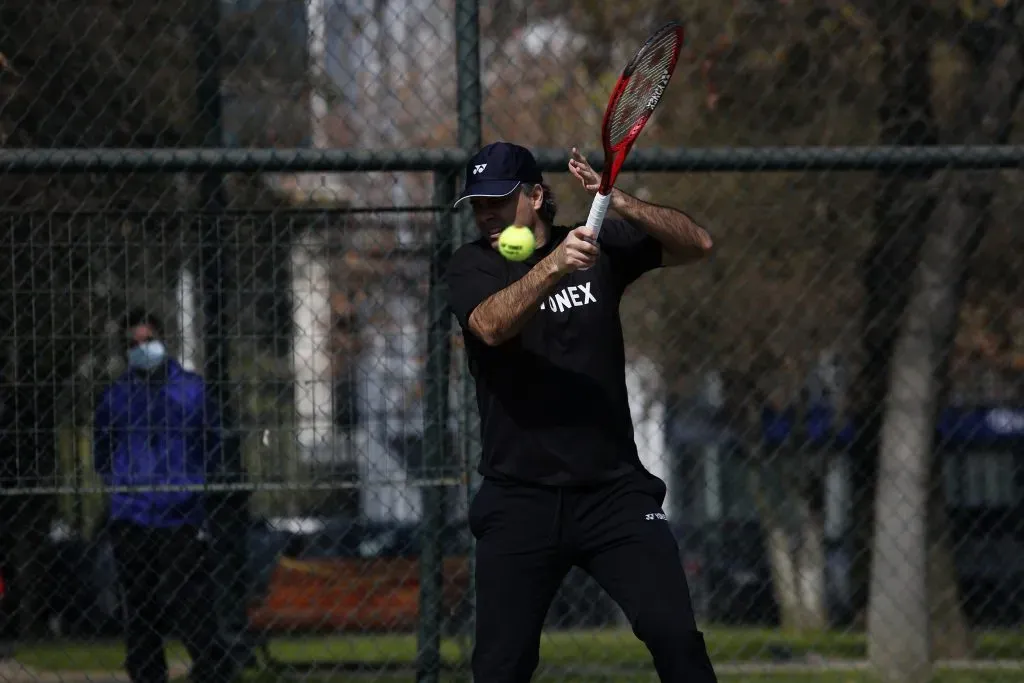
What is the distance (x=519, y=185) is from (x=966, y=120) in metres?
6.28

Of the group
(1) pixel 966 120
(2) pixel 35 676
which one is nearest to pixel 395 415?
(2) pixel 35 676

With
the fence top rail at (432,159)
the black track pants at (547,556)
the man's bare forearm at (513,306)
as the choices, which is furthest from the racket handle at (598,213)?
the fence top rail at (432,159)

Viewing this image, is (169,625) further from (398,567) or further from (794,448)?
(794,448)

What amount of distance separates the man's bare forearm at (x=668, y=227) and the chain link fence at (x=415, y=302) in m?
Result: 0.97

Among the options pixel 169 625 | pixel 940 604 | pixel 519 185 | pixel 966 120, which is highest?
pixel 966 120

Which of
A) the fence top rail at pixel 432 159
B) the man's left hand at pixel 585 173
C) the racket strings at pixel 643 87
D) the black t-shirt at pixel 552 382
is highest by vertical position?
the racket strings at pixel 643 87

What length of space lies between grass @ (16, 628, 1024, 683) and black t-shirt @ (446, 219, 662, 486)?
1529 millimetres

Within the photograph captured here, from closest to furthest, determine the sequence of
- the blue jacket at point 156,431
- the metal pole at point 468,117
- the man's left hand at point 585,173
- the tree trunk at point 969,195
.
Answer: the man's left hand at point 585,173 → the metal pole at point 468,117 → the blue jacket at point 156,431 → the tree trunk at point 969,195

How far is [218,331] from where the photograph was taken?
5340 mm

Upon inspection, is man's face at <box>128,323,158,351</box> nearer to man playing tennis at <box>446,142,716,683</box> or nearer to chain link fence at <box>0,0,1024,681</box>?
chain link fence at <box>0,0,1024,681</box>

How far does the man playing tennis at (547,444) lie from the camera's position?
3.93 meters

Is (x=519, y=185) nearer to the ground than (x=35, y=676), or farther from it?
farther from it

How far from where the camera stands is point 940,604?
9.01m

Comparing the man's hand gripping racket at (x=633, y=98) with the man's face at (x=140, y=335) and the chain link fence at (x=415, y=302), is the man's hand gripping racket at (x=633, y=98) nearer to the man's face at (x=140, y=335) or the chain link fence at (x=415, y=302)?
the chain link fence at (x=415, y=302)
